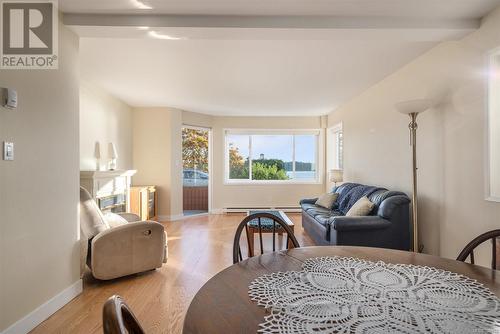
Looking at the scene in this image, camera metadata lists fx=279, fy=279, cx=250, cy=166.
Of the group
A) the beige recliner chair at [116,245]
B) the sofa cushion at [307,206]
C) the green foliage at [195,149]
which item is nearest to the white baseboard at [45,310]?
the beige recliner chair at [116,245]

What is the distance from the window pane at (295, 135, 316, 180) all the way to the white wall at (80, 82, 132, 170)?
13.0 feet

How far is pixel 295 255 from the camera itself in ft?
4.50

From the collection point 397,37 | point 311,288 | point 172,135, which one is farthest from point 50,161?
point 172,135

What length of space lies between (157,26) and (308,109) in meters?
4.39

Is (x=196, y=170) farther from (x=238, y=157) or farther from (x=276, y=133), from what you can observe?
(x=276, y=133)

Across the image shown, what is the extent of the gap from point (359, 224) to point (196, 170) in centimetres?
466

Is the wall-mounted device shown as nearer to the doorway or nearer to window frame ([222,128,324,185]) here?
the doorway

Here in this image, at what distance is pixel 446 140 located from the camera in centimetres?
286

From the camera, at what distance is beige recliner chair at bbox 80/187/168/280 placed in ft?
8.82

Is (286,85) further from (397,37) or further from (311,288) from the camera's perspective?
(311,288)

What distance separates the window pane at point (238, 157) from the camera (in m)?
7.14

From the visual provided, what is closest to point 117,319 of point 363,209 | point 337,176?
point 363,209

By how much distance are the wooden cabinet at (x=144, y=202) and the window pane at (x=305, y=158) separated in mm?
3506
